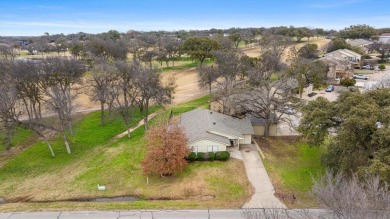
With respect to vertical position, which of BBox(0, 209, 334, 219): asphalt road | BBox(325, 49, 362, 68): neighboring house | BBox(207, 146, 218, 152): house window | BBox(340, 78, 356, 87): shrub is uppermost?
BBox(325, 49, 362, 68): neighboring house

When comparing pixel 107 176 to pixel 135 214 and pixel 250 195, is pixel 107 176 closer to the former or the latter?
pixel 135 214

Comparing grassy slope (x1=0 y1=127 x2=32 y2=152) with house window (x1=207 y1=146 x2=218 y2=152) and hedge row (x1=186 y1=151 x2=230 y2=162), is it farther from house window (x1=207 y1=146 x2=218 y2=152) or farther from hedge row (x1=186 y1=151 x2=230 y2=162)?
house window (x1=207 y1=146 x2=218 y2=152)

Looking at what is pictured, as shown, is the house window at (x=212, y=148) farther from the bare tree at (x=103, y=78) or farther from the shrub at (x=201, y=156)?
the bare tree at (x=103, y=78)

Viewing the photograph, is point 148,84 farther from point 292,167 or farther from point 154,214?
point 154,214

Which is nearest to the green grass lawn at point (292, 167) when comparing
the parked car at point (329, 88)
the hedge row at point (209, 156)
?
the hedge row at point (209, 156)

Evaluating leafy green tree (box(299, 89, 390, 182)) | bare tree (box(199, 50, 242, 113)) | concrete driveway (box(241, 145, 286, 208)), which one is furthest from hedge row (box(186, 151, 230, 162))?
bare tree (box(199, 50, 242, 113))

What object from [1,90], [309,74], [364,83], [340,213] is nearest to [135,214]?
[340,213]
